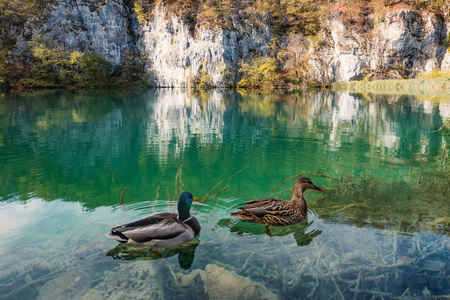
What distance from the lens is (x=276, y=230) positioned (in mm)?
5016

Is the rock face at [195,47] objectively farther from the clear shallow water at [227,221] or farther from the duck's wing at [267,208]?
the duck's wing at [267,208]

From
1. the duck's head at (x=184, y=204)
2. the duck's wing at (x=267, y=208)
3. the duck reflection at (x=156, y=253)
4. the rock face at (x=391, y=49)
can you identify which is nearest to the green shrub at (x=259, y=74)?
the rock face at (x=391, y=49)

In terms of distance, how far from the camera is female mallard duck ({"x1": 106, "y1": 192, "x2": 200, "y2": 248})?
155 inches

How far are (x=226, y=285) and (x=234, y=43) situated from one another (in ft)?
290

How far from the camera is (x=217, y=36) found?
8250 centimetres

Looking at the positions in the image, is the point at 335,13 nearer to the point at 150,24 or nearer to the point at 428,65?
the point at 428,65

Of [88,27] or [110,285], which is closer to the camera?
[110,285]

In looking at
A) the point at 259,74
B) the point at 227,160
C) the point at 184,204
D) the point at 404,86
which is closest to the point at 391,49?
the point at 404,86

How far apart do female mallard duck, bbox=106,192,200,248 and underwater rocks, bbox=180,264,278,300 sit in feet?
2.02

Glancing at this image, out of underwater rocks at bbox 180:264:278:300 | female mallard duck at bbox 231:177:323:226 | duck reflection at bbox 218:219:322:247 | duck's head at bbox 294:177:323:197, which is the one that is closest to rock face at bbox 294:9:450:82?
duck's head at bbox 294:177:323:197

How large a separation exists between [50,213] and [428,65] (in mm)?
90748

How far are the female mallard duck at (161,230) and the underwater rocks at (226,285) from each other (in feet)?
2.02

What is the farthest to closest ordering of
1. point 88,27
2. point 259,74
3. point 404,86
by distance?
point 259,74
point 88,27
point 404,86

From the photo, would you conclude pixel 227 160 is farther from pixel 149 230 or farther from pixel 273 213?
pixel 149 230
